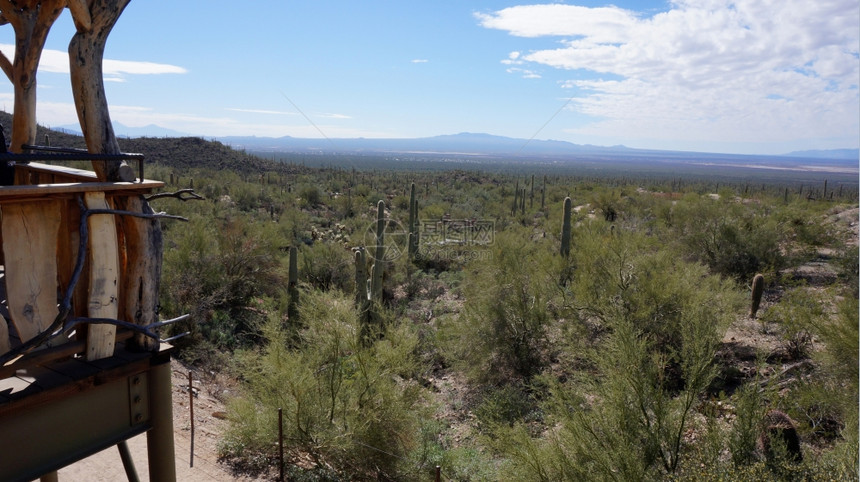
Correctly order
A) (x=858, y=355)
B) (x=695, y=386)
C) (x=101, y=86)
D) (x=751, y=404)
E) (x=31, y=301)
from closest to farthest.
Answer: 1. (x=31, y=301)
2. (x=101, y=86)
3. (x=751, y=404)
4. (x=695, y=386)
5. (x=858, y=355)

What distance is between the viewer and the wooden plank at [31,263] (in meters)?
2.79

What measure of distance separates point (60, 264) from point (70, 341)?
18.0 inches

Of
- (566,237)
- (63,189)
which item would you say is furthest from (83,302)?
(566,237)

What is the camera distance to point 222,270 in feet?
47.7

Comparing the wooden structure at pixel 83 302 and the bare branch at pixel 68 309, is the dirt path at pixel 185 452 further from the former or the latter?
the bare branch at pixel 68 309

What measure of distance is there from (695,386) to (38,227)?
19.1ft

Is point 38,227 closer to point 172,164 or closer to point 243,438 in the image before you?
point 243,438

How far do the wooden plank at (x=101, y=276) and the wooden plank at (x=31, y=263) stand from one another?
17 cm

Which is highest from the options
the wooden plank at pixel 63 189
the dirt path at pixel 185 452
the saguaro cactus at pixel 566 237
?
the wooden plank at pixel 63 189

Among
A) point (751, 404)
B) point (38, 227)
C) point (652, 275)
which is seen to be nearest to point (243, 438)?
point (38, 227)

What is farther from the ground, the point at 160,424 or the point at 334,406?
the point at 160,424

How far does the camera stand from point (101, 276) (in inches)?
123

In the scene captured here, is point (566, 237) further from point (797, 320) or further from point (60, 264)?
point (60, 264)

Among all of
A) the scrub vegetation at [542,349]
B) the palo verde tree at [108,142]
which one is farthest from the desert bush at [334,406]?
the palo verde tree at [108,142]
